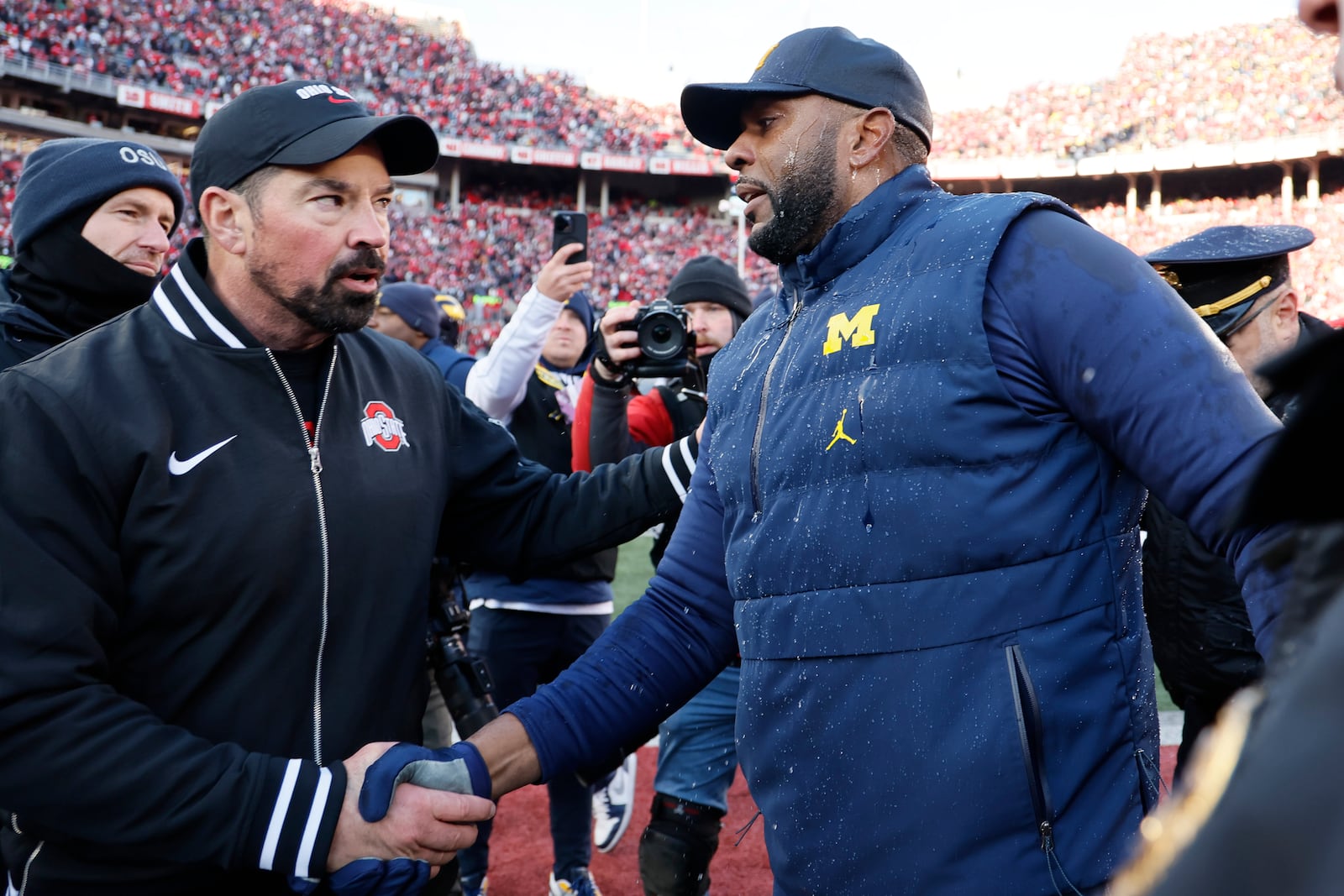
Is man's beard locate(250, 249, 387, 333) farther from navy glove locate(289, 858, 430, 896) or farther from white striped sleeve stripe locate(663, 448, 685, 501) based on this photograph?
navy glove locate(289, 858, 430, 896)

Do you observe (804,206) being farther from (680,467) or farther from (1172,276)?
(1172,276)

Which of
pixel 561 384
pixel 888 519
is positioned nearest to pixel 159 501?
pixel 888 519

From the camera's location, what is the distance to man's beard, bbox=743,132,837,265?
2.06 m

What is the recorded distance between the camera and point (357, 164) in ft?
7.18

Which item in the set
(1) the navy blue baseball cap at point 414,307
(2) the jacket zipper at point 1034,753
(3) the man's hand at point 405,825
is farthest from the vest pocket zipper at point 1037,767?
(1) the navy blue baseball cap at point 414,307

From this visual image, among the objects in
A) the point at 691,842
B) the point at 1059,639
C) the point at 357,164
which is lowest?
the point at 691,842

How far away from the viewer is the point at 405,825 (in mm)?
1811

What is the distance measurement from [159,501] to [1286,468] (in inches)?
70.4

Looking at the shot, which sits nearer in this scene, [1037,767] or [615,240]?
[1037,767]

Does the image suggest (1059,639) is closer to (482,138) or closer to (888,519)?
(888,519)

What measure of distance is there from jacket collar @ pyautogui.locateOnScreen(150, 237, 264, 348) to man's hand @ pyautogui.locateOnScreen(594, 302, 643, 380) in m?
1.60

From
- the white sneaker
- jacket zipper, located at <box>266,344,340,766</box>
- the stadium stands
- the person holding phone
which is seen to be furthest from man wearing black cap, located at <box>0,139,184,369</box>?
the stadium stands

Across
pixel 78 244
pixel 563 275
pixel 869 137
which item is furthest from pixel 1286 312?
pixel 78 244

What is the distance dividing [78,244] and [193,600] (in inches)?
53.4
